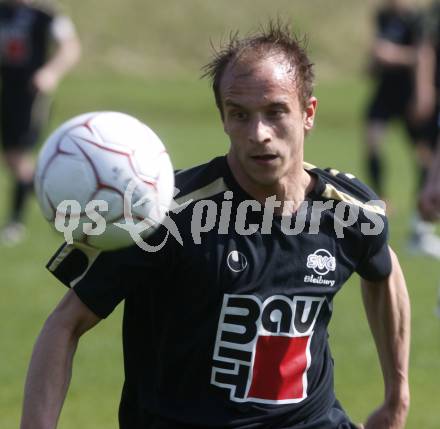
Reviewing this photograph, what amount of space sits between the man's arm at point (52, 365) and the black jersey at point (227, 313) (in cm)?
16

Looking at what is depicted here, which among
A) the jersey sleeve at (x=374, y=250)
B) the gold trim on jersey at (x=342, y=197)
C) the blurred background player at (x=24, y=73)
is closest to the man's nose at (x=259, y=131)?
the gold trim on jersey at (x=342, y=197)

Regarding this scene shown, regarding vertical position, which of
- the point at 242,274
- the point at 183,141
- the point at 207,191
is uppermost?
the point at 183,141

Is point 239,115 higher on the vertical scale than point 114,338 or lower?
higher

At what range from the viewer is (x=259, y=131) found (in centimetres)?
368

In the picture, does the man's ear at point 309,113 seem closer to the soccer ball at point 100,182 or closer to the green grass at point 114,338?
the soccer ball at point 100,182

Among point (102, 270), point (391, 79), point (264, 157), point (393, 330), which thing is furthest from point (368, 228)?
point (391, 79)

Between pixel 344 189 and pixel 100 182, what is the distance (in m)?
1.05

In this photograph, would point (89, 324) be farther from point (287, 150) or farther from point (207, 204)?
point (287, 150)

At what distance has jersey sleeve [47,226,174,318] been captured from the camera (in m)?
3.55

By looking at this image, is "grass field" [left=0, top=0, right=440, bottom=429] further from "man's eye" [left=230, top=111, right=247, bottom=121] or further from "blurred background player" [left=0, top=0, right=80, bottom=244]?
"man's eye" [left=230, top=111, right=247, bottom=121]

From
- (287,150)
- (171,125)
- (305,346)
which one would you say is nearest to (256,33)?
(287,150)

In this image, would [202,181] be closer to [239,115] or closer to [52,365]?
[239,115]

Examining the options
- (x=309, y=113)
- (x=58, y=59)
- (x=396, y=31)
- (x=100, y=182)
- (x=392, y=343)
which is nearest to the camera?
(x=100, y=182)

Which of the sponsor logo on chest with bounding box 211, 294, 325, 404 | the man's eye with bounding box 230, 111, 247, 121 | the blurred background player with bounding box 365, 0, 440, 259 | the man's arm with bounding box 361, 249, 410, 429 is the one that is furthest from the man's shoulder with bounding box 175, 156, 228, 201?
the blurred background player with bounding box 365, 0, 440, 259
